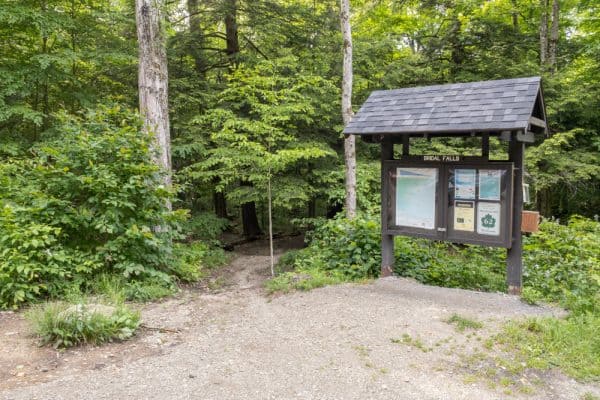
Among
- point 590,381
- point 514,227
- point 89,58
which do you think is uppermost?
point 89,58

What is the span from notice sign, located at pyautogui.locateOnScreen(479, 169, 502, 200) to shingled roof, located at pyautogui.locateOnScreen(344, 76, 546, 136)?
701 mm

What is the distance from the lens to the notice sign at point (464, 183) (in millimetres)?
6545

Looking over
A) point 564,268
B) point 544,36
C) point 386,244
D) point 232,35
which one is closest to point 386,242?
point 386,244

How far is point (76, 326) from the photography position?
15.2 ft

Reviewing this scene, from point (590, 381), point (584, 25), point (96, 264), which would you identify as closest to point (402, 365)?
point (590, 381)

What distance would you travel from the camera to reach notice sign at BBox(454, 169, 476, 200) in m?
6.55

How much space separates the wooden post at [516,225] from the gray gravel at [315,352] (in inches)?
13.8

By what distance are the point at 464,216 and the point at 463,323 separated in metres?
1.96

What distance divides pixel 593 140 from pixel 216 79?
1194 cm

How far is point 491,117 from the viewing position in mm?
5992

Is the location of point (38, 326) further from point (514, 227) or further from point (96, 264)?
point (514, 227)

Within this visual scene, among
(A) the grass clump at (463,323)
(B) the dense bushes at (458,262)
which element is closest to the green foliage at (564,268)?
(B) the dense bushes at (458,262)

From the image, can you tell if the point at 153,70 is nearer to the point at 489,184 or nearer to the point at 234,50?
the point at 234,50

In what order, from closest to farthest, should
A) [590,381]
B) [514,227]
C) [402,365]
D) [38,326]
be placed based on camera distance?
[590,381] < [402,365] < [38,326] < [514,227]
